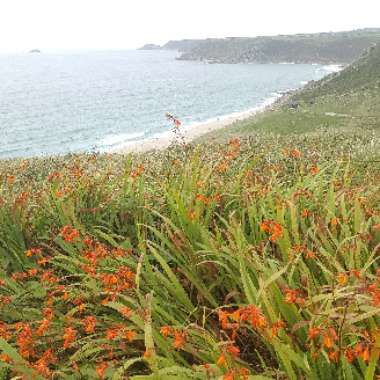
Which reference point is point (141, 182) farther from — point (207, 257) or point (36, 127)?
point (36, 127)

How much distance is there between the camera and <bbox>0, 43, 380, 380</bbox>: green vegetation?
A: 2639mm

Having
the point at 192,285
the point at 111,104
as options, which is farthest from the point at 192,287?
the point at 111,104

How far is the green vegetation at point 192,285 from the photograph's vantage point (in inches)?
104

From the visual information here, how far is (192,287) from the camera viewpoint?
12.9 feet

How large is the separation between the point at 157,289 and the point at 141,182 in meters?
1.92

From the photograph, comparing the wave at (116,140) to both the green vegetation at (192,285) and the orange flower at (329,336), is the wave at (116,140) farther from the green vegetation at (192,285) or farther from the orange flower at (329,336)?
the orange flower at (329,336)

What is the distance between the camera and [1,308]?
12.9 feet

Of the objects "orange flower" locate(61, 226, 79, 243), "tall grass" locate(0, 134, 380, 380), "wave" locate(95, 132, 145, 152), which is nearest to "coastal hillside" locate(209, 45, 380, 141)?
"wave" locate(95, 132, 145, 152)

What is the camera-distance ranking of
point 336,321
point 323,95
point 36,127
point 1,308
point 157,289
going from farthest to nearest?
point 36,127, point 323,95, point 1,308, point 157,289, point 336,321

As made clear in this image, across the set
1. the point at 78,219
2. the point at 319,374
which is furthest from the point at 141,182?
the point at 319,374

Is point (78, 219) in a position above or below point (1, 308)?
above

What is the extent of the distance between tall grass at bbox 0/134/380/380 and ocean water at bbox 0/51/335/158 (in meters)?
42.4

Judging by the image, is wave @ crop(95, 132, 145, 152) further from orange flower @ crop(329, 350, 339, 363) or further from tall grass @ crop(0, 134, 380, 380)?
orange flower @ crop(329, 350, 339, 363)

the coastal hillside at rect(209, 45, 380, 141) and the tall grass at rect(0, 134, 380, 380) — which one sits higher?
the tall grass at rect(0, 134, 380, 380)
